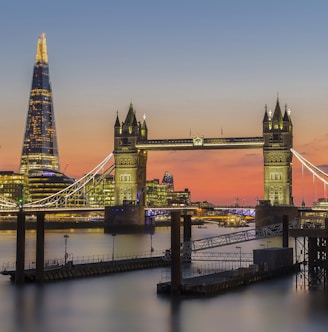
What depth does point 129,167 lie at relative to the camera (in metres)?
150

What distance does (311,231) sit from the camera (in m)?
51.0

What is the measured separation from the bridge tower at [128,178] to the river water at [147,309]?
89.0 meters

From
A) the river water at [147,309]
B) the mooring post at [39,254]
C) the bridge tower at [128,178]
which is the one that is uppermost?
the bridge tower at [128,178]

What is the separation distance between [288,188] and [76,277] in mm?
88688

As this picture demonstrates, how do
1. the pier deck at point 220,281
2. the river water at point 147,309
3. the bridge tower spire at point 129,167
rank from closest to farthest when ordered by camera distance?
the river water at point 147,309 → the pier deck at point 220,281 → the bridge tower spire at point 129,167

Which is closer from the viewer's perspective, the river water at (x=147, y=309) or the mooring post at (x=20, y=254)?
the river water at (x=147, y=309)

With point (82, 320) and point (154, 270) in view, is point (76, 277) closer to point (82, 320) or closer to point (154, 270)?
point (154, 270)

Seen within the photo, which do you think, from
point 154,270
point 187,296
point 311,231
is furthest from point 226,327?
point 154,270

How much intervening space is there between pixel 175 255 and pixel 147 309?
318cm

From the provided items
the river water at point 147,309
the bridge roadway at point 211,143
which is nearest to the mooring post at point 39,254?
the river water at point 147,309

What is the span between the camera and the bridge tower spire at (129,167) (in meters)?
150

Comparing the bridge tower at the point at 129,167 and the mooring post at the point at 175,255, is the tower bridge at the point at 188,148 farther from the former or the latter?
the mooring post at the point at 175,255

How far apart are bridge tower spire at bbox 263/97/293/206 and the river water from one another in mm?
85718

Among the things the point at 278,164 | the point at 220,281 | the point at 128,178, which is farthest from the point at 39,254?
the point at 128,178
